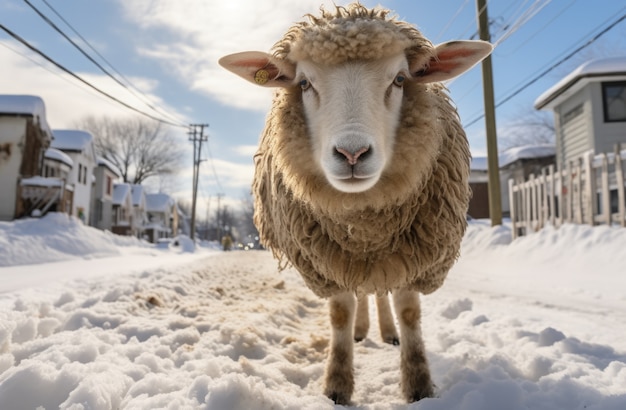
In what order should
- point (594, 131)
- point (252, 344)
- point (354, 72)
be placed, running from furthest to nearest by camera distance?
point (594, 131), point (252, 344), point (354, 72)

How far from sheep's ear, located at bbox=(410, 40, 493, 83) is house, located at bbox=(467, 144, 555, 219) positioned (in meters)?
18.4

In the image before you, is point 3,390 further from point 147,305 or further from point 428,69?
point 428,69

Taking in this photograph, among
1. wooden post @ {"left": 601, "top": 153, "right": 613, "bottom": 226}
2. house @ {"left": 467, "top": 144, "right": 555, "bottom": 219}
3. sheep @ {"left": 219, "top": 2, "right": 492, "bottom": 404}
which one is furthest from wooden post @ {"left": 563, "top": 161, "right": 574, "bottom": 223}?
house @ {"left": 467, "top": 144, "right": 555, "bottom": 219}

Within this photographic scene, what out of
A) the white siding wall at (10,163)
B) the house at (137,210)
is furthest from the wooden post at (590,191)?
the house at (137,210)

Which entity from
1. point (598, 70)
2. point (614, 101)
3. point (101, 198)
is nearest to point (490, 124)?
point (598, 70)

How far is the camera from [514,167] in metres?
24.2

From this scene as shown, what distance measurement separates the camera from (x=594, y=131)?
48.0 ft

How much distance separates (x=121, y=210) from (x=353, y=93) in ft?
146

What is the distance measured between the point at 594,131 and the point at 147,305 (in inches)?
629

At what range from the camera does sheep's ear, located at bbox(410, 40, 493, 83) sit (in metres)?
2.38

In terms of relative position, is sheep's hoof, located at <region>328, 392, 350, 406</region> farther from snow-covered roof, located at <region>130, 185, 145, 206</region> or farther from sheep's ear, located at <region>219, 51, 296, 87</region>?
snow-covered roof, located at <region>130, 185, 145, 206</region>

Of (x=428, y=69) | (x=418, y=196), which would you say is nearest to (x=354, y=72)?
(x=428, y=69)

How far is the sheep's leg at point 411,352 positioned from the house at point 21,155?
19.7 m

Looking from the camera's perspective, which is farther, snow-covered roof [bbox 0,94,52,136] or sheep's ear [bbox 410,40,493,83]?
snow-covered roof [bbox 0,94,52,136]
